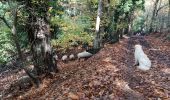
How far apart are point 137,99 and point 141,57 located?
5522 mm

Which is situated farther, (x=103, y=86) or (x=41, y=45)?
(x=41, y=45)

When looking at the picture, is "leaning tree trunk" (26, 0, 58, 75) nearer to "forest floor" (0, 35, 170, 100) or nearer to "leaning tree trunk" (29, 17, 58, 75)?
"leaning tree trunk" (29, 17, 58, 75)

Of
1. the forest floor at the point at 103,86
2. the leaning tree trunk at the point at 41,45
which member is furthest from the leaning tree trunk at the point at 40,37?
the forest floor at the point at 103,86

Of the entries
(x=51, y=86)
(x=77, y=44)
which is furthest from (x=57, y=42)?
(x=51, y=86)

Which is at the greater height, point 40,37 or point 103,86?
point 40,37

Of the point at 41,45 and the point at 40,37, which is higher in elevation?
the point at 40,37

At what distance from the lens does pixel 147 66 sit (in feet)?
36.0

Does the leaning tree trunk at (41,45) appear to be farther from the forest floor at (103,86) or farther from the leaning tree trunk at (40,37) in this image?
the forest floor at (103,86)

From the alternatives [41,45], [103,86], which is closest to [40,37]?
[41,45]

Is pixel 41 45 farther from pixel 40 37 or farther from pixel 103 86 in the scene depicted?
pixel 103 86

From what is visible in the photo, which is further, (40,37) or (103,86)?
(40,37)

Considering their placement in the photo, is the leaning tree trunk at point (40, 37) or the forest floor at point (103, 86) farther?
the leaning tree trunk at point (40, 37)

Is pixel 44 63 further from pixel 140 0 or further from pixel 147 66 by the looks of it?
pixel 140 0

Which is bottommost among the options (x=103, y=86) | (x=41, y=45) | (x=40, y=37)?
(x=103, y=86)
